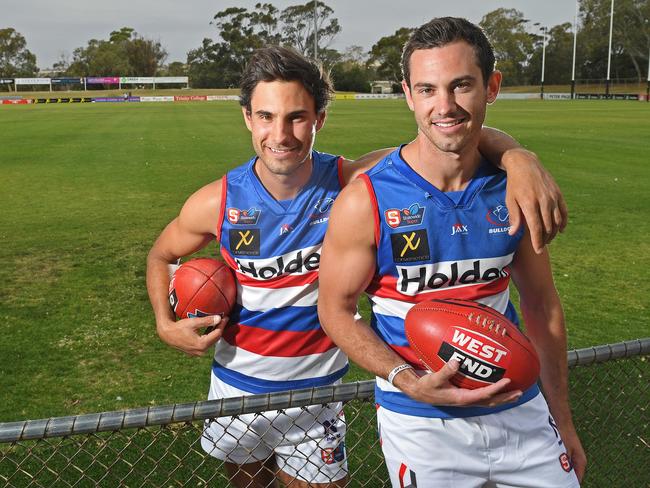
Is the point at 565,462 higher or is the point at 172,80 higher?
the point at 172,80

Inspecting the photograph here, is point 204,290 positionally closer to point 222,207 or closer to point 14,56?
point 222,207

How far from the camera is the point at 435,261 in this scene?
93.1 inches

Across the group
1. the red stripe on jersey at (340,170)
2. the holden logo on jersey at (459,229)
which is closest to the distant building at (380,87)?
the red stripe on jersey at (340,170)

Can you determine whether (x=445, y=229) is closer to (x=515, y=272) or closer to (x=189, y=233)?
(x=515, y=272)

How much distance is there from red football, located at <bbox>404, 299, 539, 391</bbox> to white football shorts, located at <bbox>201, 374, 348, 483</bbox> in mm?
901

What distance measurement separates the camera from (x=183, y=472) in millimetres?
4023

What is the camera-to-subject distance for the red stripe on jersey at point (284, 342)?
2967 millimetres

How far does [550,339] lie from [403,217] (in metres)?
0.86

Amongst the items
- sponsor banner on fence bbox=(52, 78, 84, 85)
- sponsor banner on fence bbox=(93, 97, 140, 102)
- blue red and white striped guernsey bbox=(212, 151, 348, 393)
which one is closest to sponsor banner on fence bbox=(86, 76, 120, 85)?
sponsor banner on fence bbox=(52, 78, 84, 85)

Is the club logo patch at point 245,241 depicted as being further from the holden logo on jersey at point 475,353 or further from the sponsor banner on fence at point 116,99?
the sponsor banner on fence at point 116,99

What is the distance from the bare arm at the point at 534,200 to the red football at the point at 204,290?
1.32m

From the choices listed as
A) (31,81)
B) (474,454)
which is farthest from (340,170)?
(31,81)

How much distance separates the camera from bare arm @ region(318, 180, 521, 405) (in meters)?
2.34

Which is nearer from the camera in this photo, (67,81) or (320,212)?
(320,212)
